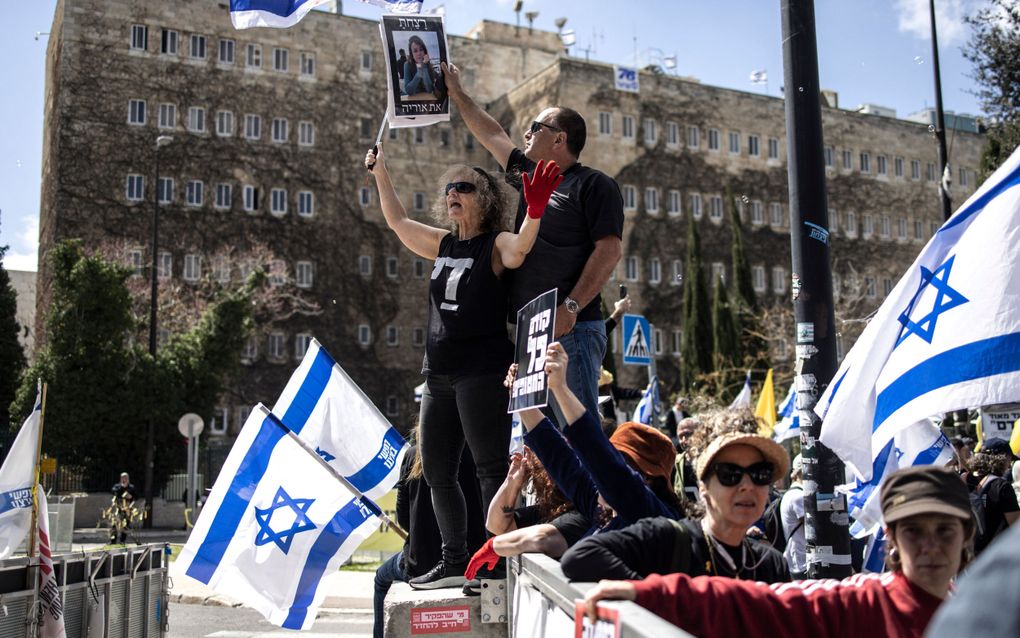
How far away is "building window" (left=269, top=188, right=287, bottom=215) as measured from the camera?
5547 cm

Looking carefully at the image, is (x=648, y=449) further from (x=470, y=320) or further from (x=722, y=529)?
(x=470, y=320)

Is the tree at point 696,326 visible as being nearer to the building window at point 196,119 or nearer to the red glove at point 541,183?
the building window at point 196,119

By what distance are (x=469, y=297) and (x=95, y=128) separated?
50.9m

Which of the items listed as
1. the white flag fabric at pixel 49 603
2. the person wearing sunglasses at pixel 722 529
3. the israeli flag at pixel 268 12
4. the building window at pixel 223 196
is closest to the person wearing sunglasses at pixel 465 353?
the person wearing sunglasses at pixel 722 529

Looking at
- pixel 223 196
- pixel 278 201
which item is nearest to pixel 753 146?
pixel 278 201

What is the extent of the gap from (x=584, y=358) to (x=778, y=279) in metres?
62.0

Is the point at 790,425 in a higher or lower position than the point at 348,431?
higher

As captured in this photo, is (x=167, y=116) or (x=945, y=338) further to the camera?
(x=167, y=116)

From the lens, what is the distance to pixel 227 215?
54.5 m

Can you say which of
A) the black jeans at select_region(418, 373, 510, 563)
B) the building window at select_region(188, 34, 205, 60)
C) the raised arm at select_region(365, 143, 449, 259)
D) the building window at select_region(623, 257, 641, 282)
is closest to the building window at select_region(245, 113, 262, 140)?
the building window at select_region(188, 34, 205, 60)

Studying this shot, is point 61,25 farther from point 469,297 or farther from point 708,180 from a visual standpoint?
point 469,297

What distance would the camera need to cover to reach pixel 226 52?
5522cm

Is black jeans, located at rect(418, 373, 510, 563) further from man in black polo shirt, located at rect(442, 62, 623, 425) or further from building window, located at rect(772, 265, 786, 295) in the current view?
building window, located at rect(772, 265, 786, 295)

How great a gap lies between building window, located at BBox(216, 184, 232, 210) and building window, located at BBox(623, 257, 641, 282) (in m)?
20.5
